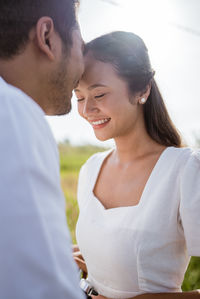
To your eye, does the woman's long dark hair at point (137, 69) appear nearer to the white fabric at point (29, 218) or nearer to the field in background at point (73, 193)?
the white fabric at point (29, 218)

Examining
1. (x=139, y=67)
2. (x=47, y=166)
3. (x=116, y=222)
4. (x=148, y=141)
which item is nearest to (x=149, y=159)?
(x=148, y=141)

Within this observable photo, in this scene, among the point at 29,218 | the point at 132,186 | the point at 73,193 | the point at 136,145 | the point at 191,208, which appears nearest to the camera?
the point at 29,218

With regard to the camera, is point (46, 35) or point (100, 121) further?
point (100, 121)

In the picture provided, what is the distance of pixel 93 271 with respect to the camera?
1738 mm

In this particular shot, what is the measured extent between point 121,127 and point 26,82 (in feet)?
2.95

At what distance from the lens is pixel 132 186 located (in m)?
1.80

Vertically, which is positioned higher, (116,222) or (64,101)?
(64,101)

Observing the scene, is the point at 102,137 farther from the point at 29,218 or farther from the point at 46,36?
the point at 29,218

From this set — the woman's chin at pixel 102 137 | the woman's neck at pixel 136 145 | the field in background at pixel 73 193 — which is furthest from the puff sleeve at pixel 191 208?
the field in background at pixel 73 193

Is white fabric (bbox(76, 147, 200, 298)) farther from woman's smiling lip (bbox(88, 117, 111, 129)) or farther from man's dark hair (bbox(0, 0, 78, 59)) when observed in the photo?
man's dark hair (bbox(0, 0, 78, 59))

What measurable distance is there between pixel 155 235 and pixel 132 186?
0.36 metres

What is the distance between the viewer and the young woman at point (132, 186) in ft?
4.99

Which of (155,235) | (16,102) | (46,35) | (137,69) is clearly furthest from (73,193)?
(16,102)

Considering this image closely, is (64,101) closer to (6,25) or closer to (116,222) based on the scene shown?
(6,25)
